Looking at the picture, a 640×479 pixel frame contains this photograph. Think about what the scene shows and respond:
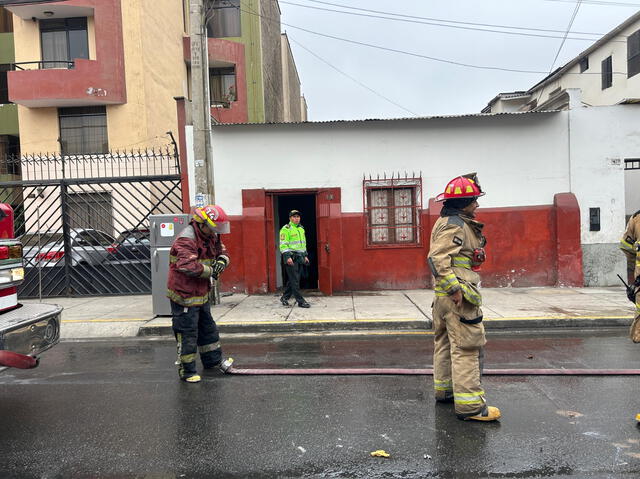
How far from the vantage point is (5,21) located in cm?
2139

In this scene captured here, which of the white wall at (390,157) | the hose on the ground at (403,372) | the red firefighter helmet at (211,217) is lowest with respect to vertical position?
the hose on the ground at (403,372)

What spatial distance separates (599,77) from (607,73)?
580 mm

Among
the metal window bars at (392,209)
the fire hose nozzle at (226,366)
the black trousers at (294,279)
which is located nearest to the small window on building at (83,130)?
the metal window bars at (392,209)

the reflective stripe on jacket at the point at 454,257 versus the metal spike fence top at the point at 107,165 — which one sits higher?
the metal spike fence top at the point at 107,165

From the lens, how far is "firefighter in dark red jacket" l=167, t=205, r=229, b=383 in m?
4.83

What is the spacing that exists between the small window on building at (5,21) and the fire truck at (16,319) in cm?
2222

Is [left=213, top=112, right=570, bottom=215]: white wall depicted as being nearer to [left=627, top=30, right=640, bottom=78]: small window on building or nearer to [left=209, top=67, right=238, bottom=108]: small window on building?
[left=209, top=67, right=238, bottom=108]: small window on building

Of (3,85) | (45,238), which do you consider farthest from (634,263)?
(3,85)

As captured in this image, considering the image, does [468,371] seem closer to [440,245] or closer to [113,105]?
[440,245]

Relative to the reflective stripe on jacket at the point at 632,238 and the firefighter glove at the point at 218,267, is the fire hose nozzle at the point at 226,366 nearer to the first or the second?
the firefighter glove at the point at 218,267

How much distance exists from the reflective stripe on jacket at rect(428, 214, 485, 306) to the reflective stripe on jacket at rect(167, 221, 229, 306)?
7.49ft

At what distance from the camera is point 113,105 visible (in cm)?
1827

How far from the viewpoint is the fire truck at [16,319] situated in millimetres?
3631

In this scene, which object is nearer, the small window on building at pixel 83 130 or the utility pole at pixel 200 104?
the utility pole at pixel 200 104
